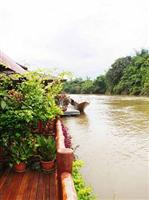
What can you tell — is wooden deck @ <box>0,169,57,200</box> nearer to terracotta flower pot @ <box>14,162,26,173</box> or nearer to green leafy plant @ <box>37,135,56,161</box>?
terracotta flower pot @ <box>14,162,26,173</box>

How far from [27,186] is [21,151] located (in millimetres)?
569

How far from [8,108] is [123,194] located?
2.19 meters

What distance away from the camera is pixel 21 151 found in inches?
151

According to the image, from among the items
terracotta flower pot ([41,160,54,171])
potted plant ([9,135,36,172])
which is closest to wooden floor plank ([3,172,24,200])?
potted plant ([9,135,36,172])

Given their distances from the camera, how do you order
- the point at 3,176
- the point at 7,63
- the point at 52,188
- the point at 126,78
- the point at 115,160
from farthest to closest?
the point at 126,78
the point at 115,160
the point at 7,63
the point at 3,176
the point at 52,188

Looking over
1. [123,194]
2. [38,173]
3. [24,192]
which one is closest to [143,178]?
[123,194]

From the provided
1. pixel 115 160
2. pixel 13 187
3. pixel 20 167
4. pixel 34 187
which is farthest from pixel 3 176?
pixel 115 160

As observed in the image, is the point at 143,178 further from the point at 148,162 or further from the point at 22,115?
the point at 22,115

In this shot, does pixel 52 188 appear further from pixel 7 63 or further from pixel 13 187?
pixel 7 63

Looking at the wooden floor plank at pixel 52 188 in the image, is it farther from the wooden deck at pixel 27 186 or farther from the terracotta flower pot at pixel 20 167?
the terracotta flower pot at pixel 20 167

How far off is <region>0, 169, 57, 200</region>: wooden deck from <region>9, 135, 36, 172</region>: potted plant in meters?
0.10

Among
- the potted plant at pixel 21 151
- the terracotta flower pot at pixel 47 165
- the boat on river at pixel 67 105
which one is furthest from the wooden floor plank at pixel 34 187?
the boat on river at pixel 67 105

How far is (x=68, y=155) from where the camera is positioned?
2441 millimetres

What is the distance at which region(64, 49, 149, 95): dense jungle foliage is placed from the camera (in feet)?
141
